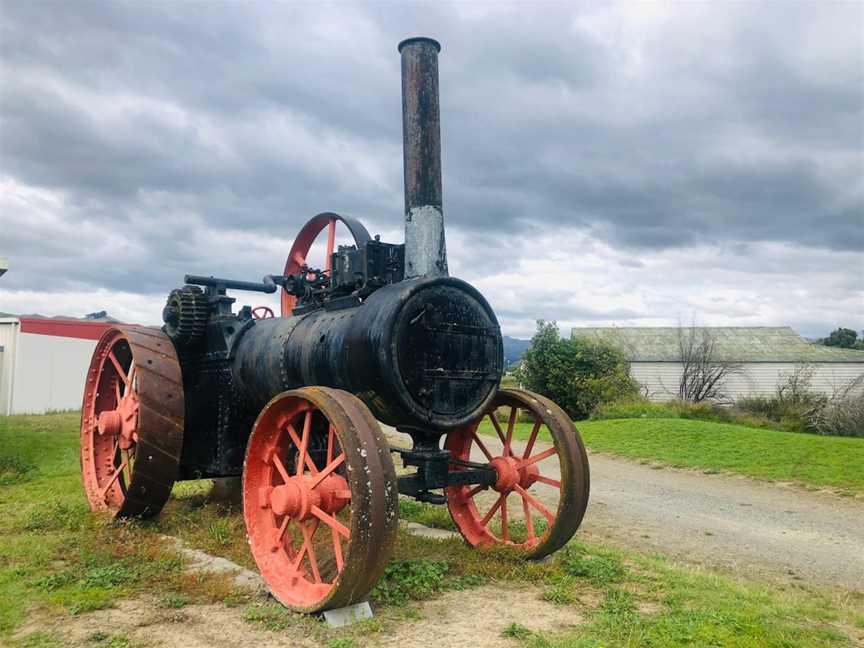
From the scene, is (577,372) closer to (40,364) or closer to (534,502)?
(40,364)

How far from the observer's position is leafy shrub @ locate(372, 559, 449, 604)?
4.14 meters

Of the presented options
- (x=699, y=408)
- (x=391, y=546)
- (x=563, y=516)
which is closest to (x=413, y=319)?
(x=391, y=546)

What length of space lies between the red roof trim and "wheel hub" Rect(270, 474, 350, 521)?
17.9 m

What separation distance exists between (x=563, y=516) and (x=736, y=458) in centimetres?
834

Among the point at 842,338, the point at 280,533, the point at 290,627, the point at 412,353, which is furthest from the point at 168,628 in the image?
the point at 842,338

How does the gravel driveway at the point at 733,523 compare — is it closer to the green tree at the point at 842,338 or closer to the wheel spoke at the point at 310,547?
the wheel spoke at the point at 310,547

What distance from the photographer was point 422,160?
15.4 feet

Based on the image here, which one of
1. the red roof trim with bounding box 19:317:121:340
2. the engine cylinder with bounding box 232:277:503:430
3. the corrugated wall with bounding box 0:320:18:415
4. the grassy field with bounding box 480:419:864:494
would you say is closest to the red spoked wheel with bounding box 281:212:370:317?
the engine cylinder with bounding box 232:277:503:430

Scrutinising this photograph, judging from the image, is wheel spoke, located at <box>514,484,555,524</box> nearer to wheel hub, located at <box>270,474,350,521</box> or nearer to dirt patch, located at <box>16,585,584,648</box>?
dirt patch, located at <box>16,585,584,648</box>

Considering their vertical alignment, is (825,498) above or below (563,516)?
below

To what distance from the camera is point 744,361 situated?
2728 cm

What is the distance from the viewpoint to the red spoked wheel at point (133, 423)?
18.5 ft

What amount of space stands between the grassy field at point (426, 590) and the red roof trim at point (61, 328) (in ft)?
52.6

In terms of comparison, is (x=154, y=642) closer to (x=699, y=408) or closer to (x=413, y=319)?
(x=413, y=319)
